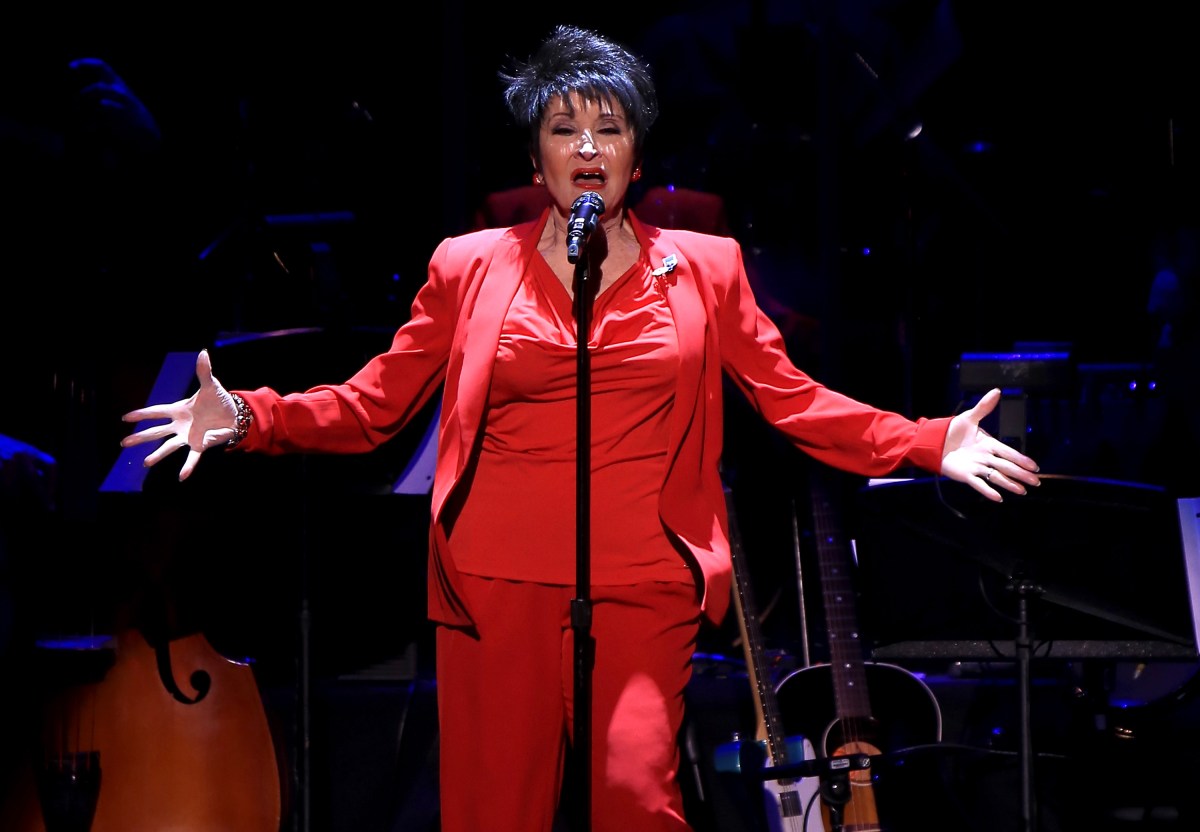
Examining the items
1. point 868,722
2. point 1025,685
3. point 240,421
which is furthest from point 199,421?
point 868,722

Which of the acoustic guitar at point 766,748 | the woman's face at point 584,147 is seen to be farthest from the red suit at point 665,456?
the acoustic guitar at point 766,748

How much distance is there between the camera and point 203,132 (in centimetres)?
510

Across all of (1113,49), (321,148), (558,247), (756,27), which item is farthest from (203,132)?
(1113,49)

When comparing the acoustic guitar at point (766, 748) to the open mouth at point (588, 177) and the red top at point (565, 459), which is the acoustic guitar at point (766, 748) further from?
the open mouth at point (588, 177)

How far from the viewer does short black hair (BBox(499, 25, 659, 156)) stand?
8.78ft

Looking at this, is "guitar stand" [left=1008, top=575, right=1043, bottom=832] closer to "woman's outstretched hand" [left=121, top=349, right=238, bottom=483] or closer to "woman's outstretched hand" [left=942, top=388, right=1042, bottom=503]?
"woman's outstretched hand" [left=942, top=388, right=1042, bottom=503]

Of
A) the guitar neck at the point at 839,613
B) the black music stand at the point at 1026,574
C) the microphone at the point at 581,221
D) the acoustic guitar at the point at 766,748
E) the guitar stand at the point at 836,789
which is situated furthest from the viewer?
the guitar neck at the point at 839,613

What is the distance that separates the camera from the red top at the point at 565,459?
8.30 feet

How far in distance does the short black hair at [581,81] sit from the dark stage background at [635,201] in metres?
1.12

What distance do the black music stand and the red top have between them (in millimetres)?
874

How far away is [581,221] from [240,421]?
0.81 meters

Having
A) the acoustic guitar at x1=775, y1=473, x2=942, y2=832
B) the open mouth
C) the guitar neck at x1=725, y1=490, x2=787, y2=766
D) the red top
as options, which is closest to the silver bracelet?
the red top

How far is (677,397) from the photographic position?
2.56 metres

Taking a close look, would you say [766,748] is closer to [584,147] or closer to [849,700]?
[849,700]
